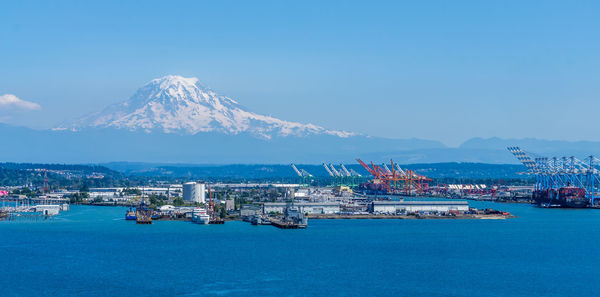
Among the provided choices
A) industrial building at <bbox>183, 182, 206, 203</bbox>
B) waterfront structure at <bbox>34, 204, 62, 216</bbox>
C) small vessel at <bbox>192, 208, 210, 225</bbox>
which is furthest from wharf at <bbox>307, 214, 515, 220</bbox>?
waterfront structure at <bbox>34, 204, 62, 216</bbox>

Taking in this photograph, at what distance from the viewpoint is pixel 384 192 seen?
199 feet

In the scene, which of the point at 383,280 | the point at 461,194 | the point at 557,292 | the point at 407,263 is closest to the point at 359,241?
the point at 407,263

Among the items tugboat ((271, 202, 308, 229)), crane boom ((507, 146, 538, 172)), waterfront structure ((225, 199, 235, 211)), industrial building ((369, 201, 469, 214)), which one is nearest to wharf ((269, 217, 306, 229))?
tugboat ((271, 202, 308, 229))

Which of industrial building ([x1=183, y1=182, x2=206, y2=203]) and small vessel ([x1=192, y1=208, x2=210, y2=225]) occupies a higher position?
industrial building ([x1=183, y1=182, x2=206, y2=203])

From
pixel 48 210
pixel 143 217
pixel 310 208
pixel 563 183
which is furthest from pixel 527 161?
pixel 48 210

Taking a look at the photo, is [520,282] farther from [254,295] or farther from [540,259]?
[254,295]

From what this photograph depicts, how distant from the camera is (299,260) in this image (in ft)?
67.3

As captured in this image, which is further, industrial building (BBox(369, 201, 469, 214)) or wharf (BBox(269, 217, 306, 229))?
industrial building (BBox(369, 201, 469, 214))

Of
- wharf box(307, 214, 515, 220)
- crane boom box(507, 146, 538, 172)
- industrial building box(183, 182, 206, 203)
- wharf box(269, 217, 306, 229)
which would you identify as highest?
crane boom box(507, 146, 538, 172)

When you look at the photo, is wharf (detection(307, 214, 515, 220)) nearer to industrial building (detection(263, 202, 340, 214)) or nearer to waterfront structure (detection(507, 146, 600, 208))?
industrial building (detection(263, 202, 340, 214))

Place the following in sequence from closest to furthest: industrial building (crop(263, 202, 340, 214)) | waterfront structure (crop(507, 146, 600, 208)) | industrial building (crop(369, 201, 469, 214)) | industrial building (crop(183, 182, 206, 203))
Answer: industrial building (crop(263, 202, 340, 214))
industrial building (crop(369, 201, 469, 214))
waterfront structure (crop(507, 146, 600, 208))
industrial building (crop(183, 182, 206, 203))

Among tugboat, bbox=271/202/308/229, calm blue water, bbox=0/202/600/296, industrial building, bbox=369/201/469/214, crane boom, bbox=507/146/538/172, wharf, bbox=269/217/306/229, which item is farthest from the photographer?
crane boom, bbox=507/146/538/172

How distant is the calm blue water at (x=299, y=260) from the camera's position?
1697cm

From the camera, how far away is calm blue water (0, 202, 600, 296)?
17.0 m
